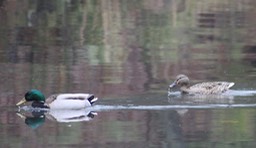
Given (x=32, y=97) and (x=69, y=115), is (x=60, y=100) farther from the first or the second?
(x=32, y=97)

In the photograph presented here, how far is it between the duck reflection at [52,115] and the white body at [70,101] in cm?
8

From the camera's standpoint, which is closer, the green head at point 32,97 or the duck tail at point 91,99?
the duck tail at point 91,99

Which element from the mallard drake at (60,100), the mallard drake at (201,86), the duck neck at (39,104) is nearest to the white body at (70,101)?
the mallard drake at (60,100)

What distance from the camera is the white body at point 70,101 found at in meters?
13.8

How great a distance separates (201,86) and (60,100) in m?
2.22

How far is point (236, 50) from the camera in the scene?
807 inches

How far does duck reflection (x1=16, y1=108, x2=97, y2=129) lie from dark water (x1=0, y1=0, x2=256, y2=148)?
1 centimetres

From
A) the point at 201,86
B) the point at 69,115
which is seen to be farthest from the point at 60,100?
the point at 201,86

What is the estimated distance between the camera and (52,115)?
545 inches

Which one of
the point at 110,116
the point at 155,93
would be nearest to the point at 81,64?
the point at 155,93

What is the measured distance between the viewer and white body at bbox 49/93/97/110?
13828 mm

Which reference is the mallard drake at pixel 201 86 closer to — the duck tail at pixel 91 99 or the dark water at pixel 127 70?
the dark water at pixel 127 70

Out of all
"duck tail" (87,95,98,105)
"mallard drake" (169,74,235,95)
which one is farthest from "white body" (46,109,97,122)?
"mallard drake" (169,74,235,95)

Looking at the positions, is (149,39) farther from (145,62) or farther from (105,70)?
(105,70)
